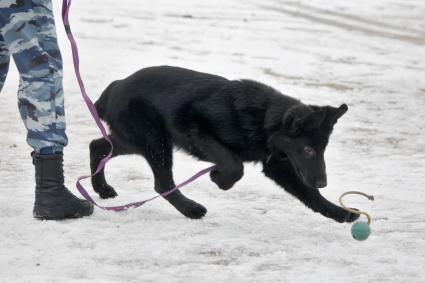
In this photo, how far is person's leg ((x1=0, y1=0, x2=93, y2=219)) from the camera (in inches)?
153

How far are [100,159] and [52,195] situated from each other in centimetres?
73

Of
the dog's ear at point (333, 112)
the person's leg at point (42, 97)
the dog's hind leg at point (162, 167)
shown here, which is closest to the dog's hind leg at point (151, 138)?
the dog's hind leg at point (162, 167)

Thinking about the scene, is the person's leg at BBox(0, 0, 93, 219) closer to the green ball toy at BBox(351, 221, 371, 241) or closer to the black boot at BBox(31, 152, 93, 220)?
the black boot at BBox(31, 152, 93, 220)

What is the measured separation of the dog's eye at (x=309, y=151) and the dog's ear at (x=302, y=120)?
0.10 meters

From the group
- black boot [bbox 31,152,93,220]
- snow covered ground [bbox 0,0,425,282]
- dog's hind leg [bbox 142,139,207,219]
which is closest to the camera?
snow covered ground [bbox 0,0,425,282]

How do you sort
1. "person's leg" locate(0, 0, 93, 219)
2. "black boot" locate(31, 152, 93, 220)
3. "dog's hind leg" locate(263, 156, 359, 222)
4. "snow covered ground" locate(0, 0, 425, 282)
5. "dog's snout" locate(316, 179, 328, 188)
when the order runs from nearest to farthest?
"snow covered ground" locate(0, 0, 425, 282) → "person's leg" locate(0, 0, 93, 219) → "black boot" locate(31, 152, 93, 220) → "dog's snout" locate(316, 179, 328, 188) → "dog's hind leg" locate(263, 156, 359, 222)

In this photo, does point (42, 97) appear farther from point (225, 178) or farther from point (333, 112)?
point (333, 112)

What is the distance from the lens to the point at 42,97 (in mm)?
3979

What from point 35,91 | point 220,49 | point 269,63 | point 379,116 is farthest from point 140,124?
point 220,49

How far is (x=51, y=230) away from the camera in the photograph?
12.6 feet

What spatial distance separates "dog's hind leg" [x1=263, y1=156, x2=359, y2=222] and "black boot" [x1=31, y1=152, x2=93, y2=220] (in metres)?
1.09

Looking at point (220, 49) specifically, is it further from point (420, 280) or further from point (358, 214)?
point (420, 280)

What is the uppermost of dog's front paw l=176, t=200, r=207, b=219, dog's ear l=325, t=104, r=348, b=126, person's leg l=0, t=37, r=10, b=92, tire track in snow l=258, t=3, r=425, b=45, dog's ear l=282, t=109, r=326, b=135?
tire track in snow l=258, t=3, r=425, b=45

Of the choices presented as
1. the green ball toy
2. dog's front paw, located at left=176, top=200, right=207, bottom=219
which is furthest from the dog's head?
dog's front paw, located at left=176, top=200, right=207, bottom=219
